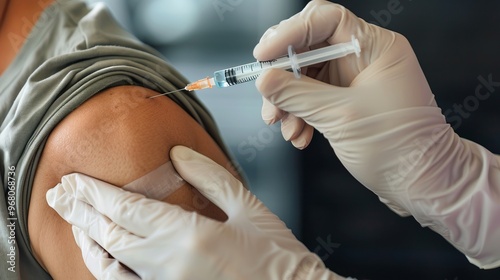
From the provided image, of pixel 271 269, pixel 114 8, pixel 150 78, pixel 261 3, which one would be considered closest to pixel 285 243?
pixel 271 269

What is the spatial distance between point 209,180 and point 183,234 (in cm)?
17

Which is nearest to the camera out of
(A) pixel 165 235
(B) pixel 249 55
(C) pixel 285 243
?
(A) pixel 165 235

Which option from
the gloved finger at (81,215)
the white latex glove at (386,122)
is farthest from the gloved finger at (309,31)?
the gloved finger at (81,215)

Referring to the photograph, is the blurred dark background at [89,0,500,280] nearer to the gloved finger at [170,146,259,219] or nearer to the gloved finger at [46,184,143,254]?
the gloved finger at [170,146,259,219]

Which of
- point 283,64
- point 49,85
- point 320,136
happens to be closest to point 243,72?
point 283,64

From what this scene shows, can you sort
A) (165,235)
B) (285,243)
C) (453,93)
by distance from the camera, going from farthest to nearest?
(453,93)
(285,243)
(165,235)

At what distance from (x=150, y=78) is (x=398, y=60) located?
0.69 m

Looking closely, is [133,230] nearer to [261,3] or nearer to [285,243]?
[285,243]

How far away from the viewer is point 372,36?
1147 millimetres

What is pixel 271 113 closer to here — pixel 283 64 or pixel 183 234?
pixel 283 64

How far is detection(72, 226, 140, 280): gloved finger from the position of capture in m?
1.00

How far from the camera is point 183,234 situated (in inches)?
37.8

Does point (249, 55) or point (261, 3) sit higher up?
point (261, 3)

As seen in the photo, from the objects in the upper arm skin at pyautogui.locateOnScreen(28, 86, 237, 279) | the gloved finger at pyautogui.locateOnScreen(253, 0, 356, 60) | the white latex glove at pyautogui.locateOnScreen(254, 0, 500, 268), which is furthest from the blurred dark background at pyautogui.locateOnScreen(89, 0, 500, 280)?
the upper arm skin at pyautogui.locateOnScreen(28, 86, 237, 279)
